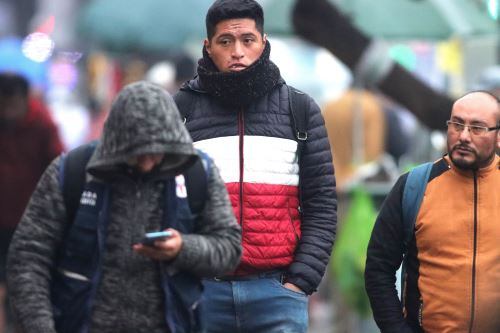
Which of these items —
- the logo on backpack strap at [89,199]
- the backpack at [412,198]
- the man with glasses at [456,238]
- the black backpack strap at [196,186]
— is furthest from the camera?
the backpack at [412,198]

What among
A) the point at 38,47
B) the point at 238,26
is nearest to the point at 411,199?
the point at 238,26

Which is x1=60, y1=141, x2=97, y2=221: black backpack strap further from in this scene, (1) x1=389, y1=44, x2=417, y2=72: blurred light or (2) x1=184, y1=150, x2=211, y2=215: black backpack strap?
(1) x1=389, y1=44, x2=417, y2=72: blurred light

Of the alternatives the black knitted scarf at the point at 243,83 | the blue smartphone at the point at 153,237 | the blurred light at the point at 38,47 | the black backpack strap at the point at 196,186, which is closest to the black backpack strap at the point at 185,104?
the black knitted scarf at the point at 243,83

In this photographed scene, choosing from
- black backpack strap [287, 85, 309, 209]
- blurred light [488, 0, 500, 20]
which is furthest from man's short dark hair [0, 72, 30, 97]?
black backpack strap [287, 85, 309, 209]

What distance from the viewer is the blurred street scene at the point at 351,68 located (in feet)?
37.8

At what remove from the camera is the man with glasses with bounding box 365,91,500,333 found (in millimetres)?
6215

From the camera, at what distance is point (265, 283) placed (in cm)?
641

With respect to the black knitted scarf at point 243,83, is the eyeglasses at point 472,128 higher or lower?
lower

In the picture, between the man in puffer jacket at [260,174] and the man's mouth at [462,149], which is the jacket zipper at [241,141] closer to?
the man in puffer jacket at [260,174]

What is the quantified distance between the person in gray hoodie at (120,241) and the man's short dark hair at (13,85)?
16.2ft

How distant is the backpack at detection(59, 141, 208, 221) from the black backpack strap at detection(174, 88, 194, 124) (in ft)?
3.34

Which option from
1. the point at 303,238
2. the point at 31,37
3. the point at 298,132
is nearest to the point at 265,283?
the point at 303,238

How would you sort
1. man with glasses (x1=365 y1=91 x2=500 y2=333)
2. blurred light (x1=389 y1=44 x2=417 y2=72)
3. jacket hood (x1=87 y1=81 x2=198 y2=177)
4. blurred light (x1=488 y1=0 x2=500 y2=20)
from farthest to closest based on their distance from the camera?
blurred light (x1=389 y1=44 x2=417 y2=72) < blurred light (x1=488 y1=0 x2=500 y2=20) < man with glasses (x1=365 y1=91 x2=500 y2=333) < jacket hood (x1=87 y1=81 x2=198 y2=177)

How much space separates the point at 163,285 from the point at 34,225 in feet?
1.64
